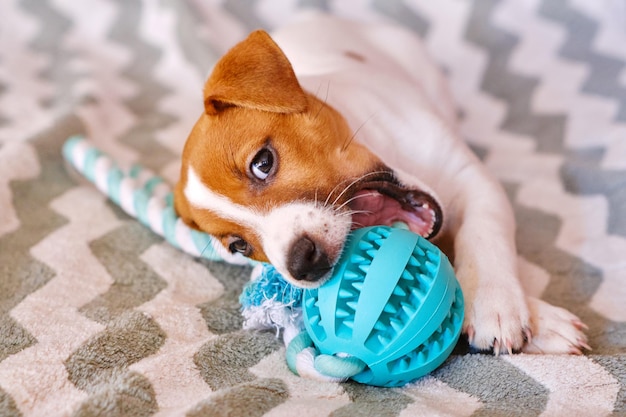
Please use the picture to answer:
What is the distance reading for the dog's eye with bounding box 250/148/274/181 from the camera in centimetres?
208

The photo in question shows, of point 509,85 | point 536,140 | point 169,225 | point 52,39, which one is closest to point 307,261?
point 169,225

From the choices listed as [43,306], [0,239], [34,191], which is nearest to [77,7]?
[34,191]

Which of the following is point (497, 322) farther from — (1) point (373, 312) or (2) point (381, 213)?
(2) point (381, 213)

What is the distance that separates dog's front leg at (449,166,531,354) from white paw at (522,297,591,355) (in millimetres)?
53

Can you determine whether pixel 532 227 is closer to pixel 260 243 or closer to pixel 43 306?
pixel 260 243

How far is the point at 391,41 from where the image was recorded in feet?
12.7

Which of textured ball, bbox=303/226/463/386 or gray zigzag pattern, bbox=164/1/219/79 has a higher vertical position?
gray zigzag pattern, bbox=164/1/219/79

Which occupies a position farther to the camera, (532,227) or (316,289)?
(532,227)

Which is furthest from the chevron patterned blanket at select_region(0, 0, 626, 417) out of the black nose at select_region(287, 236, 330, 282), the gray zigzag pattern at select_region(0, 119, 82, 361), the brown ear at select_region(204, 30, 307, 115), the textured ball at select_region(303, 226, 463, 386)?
the brown ear at select_region(204, 30, 307, 115)

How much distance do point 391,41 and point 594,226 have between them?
175 centimetres

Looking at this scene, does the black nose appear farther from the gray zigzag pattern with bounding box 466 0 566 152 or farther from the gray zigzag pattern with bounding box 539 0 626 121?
the gray zigzag pattern with bounding box 539 0 626 121

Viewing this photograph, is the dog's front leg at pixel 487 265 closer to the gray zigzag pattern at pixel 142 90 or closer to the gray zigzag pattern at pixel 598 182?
the gray zigzag pattern at pixel 598 182

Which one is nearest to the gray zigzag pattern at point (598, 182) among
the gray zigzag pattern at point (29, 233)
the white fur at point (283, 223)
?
the white fur at point (283, 223)

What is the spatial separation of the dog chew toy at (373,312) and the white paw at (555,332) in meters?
0.28
